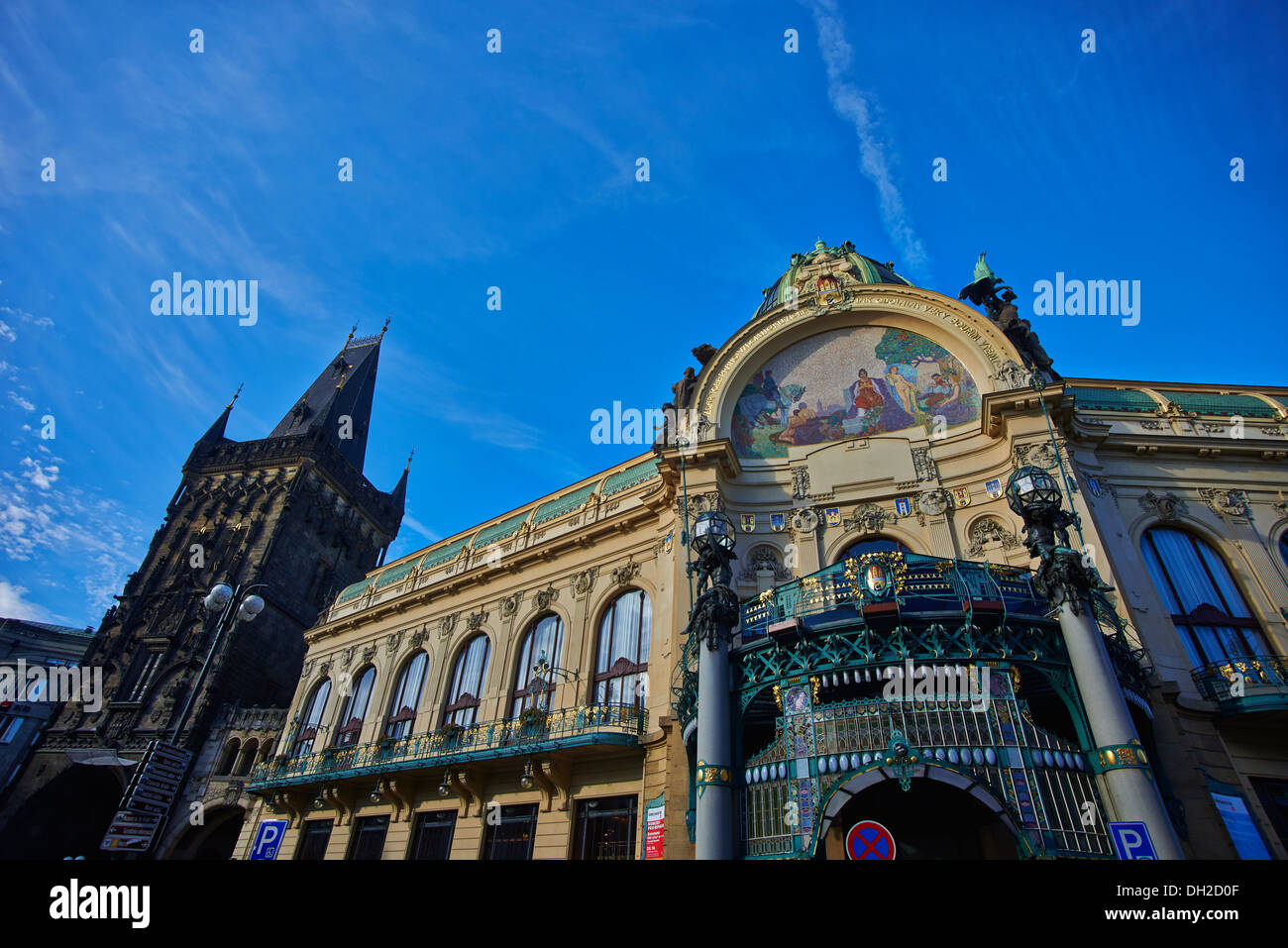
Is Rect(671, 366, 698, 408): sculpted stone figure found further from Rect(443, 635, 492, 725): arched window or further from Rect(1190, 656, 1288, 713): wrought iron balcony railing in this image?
Rect(1190, 656, 1288, 713): wrought iron balcony railing

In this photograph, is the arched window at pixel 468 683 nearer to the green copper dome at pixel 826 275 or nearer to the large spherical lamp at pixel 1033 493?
the green copper dome at pixel 826 275

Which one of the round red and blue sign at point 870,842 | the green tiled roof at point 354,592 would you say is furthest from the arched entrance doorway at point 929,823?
the green tiled roof at point 354,592

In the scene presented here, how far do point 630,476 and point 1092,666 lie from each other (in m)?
14.6

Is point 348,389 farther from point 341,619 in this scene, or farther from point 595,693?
point 595,693

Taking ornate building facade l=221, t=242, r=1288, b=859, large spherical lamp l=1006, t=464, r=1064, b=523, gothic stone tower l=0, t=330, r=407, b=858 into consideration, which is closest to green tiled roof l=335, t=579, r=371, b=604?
ornate building facade l=221, t=242, r=1288, b=859

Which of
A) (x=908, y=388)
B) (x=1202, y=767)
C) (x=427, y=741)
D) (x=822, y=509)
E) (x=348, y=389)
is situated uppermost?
(x=348, y=389)

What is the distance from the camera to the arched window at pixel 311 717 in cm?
2742

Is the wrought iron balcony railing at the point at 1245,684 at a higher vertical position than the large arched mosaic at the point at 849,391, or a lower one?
lower

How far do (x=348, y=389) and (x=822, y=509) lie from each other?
53.2m

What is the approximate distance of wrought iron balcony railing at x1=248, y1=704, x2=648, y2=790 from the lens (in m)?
16.7

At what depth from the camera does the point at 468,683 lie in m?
23.1

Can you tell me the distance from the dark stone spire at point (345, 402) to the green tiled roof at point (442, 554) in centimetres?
2487

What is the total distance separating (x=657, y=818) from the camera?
45.2ft
